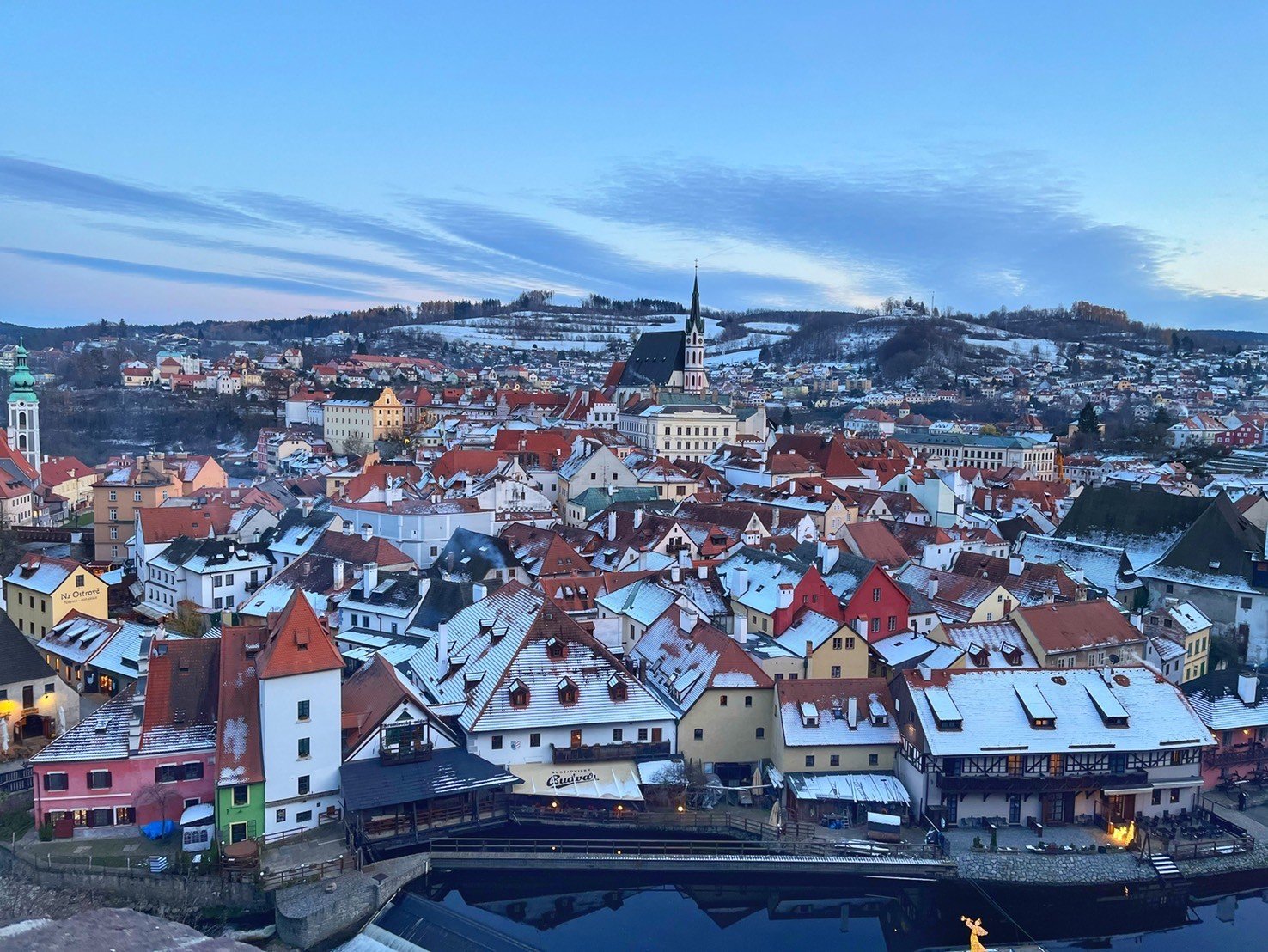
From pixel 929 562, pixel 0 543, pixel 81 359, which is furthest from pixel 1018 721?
pixel 81 359

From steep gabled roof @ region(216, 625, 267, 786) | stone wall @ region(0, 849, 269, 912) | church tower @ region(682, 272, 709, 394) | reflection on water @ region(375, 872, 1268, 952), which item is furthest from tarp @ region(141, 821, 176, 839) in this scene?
church tower @ region(682, 272, 709, 394)

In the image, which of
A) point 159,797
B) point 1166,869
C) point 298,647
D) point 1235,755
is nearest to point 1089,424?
point 1235,755

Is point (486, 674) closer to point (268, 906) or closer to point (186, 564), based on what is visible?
point (268, 906)

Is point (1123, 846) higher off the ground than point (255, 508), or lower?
lower

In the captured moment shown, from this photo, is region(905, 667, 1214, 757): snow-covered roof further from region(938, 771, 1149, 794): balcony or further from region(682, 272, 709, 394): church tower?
region(682, 272, 709, 394): church tower

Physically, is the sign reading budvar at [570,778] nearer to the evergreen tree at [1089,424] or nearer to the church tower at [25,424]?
the church tower at [25,424]

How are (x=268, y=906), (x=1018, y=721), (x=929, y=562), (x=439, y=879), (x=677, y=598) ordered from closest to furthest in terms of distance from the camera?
(x=268, y=906) → (x=439, y=879) → (x=1018, y=721) → (x=677, y=598) → (x=929, y=562)

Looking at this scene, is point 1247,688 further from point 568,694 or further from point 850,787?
point 568,694
